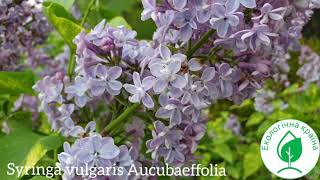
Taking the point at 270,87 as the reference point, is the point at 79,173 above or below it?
above

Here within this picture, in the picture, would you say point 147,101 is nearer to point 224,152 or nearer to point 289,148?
point 289,148

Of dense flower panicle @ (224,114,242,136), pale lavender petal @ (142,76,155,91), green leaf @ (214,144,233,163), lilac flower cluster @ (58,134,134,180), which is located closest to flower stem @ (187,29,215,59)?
pale lavender petal @ (142,76,155,91)

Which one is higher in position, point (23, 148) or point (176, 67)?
point (176, 67)

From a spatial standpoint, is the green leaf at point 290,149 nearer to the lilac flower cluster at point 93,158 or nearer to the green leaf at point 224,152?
the lilac flower cluster at point 93,158

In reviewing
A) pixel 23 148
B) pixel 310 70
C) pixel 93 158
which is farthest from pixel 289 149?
pixel 310 70

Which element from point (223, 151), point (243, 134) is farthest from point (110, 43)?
point (243, 134)

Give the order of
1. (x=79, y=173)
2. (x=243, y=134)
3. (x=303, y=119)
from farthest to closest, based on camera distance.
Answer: (x=243, y=134)
(x=303, y=119)
(x=79, y=173)

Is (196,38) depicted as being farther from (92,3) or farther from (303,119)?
(92,3)

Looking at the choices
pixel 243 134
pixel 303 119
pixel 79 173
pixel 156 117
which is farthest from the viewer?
pixel 243 134
